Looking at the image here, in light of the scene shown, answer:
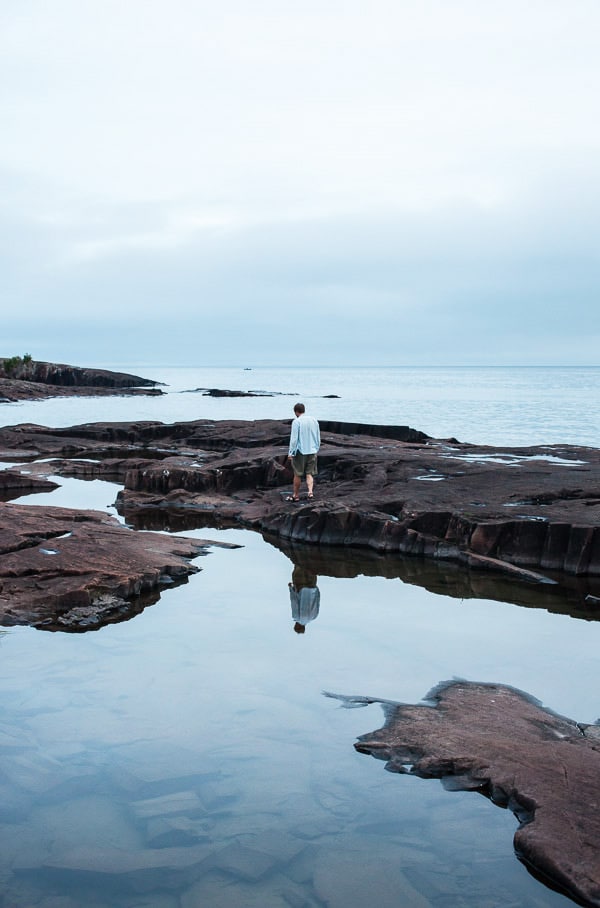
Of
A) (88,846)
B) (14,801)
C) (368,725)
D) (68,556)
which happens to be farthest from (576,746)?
(68,556)

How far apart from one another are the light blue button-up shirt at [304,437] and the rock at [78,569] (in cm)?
345

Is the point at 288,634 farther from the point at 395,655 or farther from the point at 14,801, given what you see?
the point at 14,801

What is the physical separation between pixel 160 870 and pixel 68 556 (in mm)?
7026

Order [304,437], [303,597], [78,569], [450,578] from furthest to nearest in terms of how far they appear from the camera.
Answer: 1. [304,437]
2. [450,578]
3. [303,597]
4. [78,569]

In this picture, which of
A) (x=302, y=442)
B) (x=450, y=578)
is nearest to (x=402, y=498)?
(x=302, y=442)

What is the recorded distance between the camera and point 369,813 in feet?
18.9

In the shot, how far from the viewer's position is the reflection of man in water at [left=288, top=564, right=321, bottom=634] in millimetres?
10477

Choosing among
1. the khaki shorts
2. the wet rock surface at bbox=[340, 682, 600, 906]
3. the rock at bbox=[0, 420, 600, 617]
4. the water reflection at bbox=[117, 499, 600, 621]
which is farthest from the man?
the wet rock surface at bbox=[340, 682, 600, 906]

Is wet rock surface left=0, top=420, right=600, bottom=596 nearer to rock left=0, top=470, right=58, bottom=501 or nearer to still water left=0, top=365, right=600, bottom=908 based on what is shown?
still water left=0, top=365, right=600, bottom=908

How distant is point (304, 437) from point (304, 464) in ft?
2.84

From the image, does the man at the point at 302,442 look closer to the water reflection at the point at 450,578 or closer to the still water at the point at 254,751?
the water reflection at the point at 450,578

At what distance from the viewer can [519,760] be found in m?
6.15

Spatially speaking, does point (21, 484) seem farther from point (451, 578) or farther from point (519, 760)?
point (519, 760)

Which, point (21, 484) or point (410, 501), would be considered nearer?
point (410, 501)
